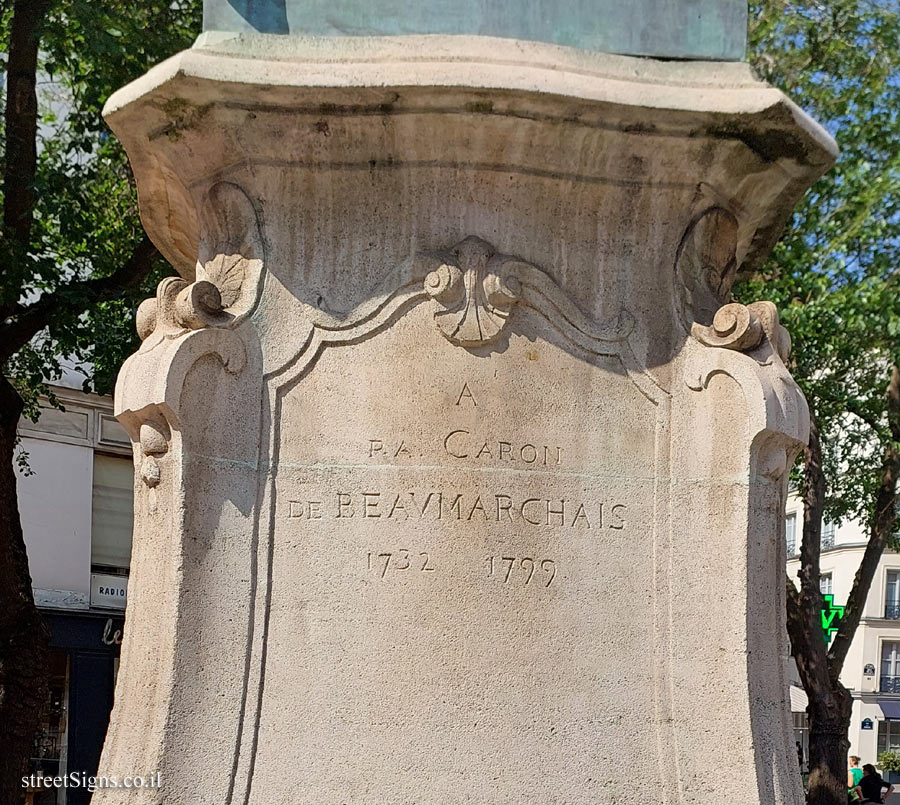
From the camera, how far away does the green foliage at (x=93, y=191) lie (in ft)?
38.0

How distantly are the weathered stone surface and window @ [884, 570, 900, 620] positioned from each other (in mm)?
50165

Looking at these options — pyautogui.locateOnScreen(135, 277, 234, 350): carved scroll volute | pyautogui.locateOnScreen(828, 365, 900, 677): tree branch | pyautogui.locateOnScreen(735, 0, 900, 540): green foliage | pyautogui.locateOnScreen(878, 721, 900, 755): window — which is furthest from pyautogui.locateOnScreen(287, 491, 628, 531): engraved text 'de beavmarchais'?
pyautogui.locateOnScreen(878, 721, 900, 755): window

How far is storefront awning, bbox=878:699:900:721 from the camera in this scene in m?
51.6

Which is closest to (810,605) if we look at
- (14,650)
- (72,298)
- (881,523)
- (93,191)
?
(881,523)

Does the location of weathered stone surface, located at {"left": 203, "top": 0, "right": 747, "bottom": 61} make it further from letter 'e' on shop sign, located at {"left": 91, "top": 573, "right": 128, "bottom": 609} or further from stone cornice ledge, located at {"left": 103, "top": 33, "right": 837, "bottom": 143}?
letter 'e' on shop sign, located at {"left": 91, "top": 573, "right": 128, "bottom": 609}

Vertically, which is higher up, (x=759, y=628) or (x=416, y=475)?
(x=416, y=475)

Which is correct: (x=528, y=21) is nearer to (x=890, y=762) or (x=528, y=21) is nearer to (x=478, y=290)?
(x=478, y=290)

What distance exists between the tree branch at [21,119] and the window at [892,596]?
45.5m

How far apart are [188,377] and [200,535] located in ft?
1.73

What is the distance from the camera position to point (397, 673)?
16.8ft

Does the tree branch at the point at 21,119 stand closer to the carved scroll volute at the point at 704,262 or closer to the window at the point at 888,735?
the carved scroll volute at the point at 704,262

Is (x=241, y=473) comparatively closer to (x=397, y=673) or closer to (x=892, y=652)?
(x=397, y=673)

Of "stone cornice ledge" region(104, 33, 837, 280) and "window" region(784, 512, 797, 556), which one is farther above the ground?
"window" region(784, 512, 797, 556)

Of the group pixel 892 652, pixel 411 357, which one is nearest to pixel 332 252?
pixel 411 357
